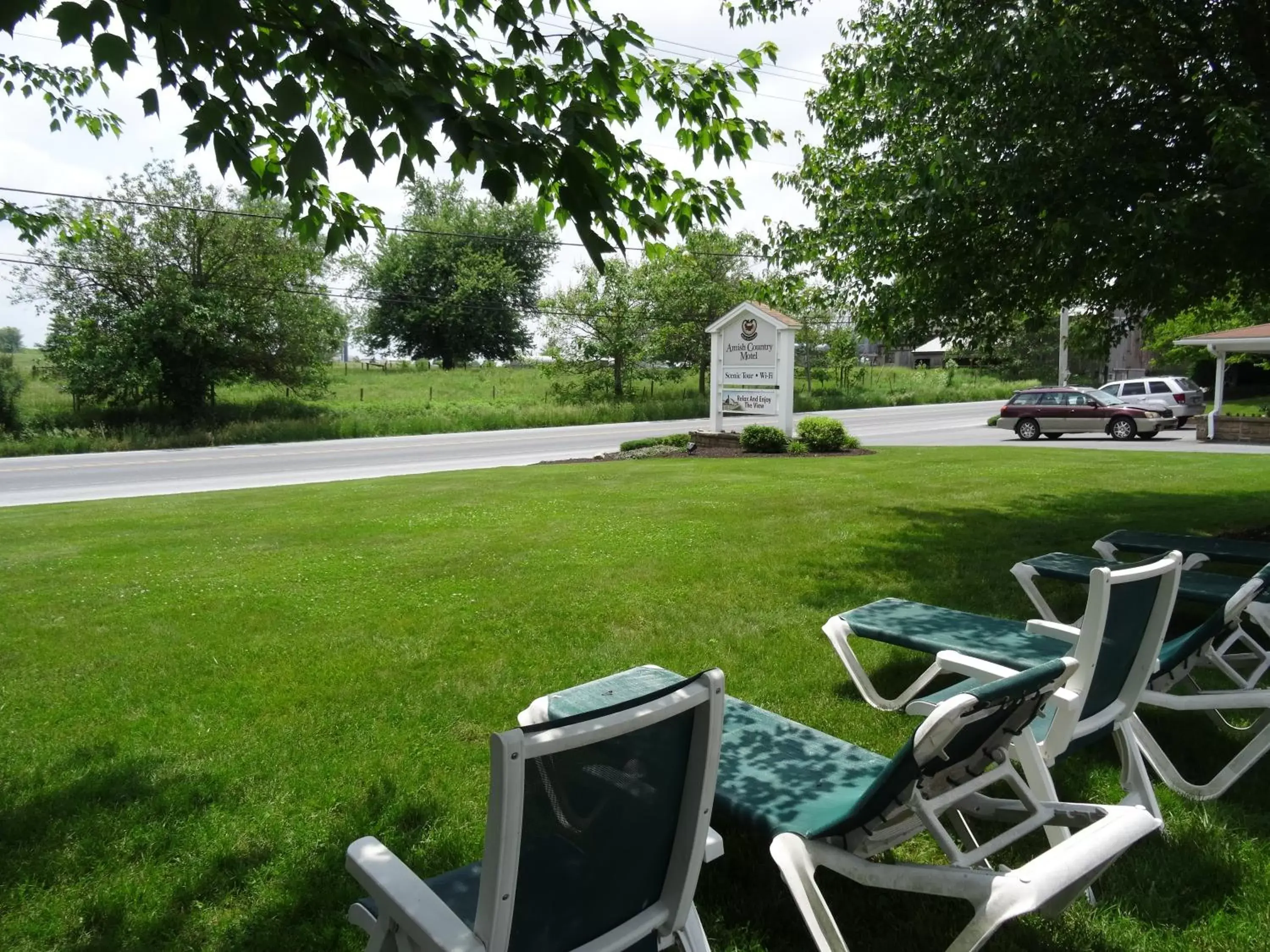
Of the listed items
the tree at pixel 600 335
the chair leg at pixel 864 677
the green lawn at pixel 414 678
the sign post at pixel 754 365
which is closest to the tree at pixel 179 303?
the tree at pixel 600 335

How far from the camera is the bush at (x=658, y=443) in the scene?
23.0m

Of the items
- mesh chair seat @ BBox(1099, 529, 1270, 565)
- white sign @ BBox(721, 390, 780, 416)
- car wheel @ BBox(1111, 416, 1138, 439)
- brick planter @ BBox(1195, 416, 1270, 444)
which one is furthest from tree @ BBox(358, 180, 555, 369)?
mesh chair seat @ BBox(1099, 529, 1270, 565)

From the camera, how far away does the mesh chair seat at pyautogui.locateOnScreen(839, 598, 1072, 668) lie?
13.2 feet

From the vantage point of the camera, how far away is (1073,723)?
294cm

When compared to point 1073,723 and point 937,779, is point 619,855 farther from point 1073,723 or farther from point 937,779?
point 1073,723

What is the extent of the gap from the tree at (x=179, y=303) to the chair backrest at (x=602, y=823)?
30.8 metres

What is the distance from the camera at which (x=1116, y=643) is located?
3.11m

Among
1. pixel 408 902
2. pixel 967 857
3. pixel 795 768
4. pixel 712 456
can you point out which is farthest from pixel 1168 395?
pixel 408 902

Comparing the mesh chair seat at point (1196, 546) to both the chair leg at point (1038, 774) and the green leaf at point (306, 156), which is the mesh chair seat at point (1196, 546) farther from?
the green leaf at point (306, 156)

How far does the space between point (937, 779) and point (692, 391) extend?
42560 mm

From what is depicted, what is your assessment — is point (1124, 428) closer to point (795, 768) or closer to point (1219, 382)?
point (1219, 382)

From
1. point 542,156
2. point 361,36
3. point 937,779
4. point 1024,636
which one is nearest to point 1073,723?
point 937,779

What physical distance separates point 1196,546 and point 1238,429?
19.8 metres

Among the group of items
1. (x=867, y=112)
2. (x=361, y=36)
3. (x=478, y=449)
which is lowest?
(x=478, y=449)
